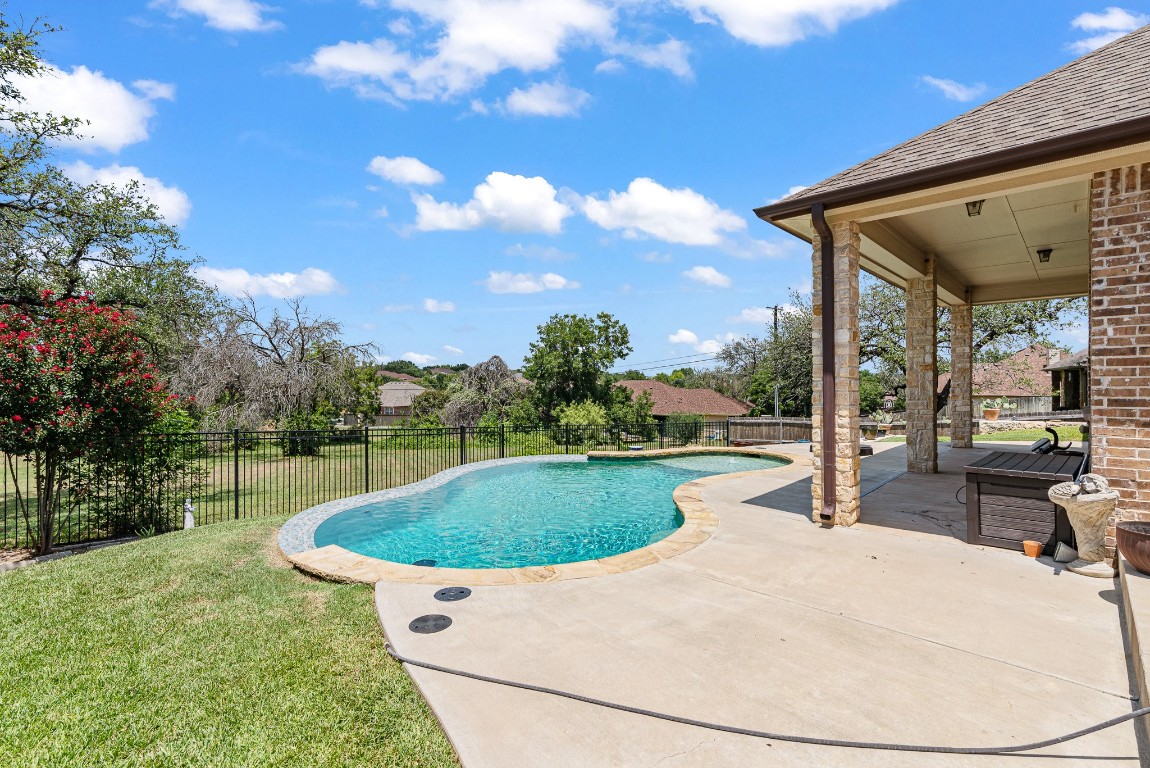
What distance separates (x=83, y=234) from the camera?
1059cm

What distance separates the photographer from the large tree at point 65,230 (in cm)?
972

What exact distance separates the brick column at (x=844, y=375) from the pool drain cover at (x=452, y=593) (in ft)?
13.3

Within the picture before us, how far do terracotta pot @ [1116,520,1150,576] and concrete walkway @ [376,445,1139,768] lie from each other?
1.09 ft

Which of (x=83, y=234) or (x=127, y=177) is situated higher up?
(x=127, y=177)

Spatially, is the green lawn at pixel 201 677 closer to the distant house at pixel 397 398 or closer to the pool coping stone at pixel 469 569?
the pool coping stone at pixel 469 569

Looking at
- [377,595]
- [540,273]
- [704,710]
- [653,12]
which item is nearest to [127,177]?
[653,12]

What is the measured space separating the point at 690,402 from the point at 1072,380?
23107 mm

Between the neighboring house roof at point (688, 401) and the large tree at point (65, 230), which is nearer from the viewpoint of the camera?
the large tree at point (65, 230)

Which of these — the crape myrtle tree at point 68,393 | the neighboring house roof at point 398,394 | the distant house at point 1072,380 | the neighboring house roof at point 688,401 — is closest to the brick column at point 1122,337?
the crape myrtle tree at point 68,393

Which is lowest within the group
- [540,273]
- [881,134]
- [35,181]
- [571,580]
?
[571,580]

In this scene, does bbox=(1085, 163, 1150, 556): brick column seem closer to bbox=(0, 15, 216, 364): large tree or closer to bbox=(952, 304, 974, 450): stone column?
bbox=(952, 304, 974, 450): stone column

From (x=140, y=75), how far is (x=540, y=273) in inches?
1362

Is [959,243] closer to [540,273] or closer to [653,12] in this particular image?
[653,12]

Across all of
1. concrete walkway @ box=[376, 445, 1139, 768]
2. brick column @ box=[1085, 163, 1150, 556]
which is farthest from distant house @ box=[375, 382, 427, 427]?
brick column @ box=[1085, 163, 1150, 556]
